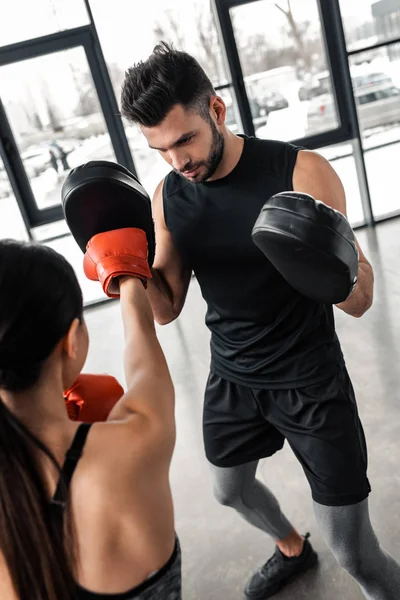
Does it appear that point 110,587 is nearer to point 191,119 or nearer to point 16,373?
point 16,373

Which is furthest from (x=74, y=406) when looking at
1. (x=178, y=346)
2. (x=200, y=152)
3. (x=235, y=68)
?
(x=235, y=68)

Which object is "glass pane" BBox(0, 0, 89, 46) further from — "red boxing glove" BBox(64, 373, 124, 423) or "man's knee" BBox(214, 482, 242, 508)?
"red boxing glove" BBox(64, 373, 124, 423)

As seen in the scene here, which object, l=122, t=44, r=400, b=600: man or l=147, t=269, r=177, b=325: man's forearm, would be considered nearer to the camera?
l=122, t=44, r=400, b=600: man

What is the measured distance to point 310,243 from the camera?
1216mm

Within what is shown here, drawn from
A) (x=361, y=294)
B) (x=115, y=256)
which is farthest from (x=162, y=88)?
(x=361, y=294)

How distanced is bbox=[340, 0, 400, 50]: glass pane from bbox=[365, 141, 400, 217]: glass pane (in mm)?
930

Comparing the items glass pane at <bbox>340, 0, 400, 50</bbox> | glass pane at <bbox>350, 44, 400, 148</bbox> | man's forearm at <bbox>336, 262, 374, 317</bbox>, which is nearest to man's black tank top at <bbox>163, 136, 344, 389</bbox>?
man's forearm at <bbox>336, 262, 374, 317</bbox>

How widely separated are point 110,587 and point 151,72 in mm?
1146

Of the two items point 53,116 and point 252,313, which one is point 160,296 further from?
point 53,116

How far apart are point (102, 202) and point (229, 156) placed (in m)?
0.35

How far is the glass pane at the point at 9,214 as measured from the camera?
468 cm

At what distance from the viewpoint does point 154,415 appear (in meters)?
0.95

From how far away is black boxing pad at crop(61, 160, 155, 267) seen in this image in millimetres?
1438

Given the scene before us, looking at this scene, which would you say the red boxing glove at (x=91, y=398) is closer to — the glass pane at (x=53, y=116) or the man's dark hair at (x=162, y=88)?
the man's dark hair at (x=162, y=88)
